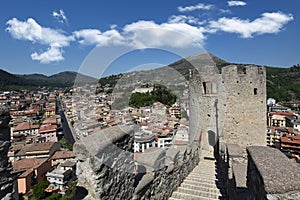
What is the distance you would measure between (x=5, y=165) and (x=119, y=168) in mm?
1338

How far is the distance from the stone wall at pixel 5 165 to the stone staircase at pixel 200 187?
11.1ft

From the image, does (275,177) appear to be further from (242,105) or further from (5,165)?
(242,105)

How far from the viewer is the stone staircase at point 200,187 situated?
15.3 feet

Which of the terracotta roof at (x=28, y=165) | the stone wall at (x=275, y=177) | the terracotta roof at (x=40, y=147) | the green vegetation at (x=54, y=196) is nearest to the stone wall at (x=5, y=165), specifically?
the stone wall at (x=275, y=177)

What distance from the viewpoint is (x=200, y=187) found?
517 centimetres

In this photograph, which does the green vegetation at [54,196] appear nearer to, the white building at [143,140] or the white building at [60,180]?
the white building at [60,180]

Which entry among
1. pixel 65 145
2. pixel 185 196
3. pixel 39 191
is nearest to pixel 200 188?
pixel 185 196

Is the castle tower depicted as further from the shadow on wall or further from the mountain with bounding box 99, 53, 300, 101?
the shadow on wall

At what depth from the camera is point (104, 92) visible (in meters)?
9.42

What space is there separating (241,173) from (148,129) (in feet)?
19.7

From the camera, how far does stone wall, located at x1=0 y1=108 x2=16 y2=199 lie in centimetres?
186

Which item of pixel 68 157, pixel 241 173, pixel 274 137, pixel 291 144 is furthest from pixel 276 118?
pixel 241 173

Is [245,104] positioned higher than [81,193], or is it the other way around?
[245,104]

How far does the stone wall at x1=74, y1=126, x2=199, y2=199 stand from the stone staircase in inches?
14.7
